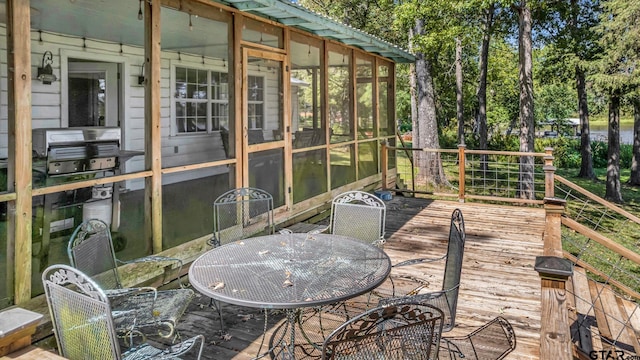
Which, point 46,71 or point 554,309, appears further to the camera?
point 46,71

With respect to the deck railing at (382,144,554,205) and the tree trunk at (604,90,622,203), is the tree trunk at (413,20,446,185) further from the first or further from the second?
the tree trunk at (604,90,622,203)

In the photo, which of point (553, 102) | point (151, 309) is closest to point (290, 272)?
point (151, 309)

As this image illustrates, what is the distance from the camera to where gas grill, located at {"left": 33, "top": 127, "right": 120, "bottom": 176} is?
4.08 m

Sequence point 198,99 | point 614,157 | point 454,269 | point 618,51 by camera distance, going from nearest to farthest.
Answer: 1. point 454,269
2. point 198,99
3. point 618,51
4. point 614,157

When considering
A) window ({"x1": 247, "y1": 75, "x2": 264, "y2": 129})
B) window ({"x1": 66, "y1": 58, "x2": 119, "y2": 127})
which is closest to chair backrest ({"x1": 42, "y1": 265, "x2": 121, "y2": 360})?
window ({"x1": 247, "y1": 75, "x2": 264, "y2": 129})

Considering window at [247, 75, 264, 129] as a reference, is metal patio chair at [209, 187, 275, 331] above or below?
below

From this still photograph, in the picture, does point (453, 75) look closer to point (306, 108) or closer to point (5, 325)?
point (306, 108)

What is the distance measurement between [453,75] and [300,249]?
20.9 m

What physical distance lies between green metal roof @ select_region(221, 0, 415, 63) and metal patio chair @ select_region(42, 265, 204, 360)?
10.2ft

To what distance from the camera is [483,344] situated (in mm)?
3033

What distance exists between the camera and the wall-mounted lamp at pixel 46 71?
20.2 ft

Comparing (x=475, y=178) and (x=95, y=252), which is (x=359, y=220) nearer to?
(x=95, y=252)

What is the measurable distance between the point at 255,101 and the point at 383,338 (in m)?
4.12

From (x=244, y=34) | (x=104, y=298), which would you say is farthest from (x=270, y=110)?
(x=104, y=298)
